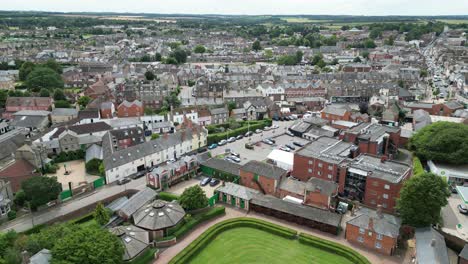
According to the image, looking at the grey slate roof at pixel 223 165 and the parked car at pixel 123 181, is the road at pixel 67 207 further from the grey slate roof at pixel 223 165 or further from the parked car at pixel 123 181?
the grey slate roof at pixel 223 165

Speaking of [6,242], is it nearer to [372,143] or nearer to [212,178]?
[212,178]

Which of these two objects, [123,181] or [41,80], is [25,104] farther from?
[123,181]

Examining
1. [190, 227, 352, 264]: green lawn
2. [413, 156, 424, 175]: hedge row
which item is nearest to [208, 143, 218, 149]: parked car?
[190, 227, 352, 264]: green lawn

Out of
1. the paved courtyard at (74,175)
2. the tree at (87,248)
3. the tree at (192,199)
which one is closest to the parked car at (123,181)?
the paved courtyard at (74,175)

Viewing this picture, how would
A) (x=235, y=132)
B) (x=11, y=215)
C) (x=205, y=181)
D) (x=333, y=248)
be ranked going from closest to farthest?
(x=333, y=248), (x=11, y=215), (x=205, y=181), (x=235, y=132)

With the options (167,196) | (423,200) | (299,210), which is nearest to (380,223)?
(423,200)

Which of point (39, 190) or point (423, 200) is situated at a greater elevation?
point (423, 200)

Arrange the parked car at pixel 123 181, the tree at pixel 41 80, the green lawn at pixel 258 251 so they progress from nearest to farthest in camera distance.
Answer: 1. the green lawn at pixel 258 251
2. the parked car at pixel 123 181
3. the tree at pixel 41 80
